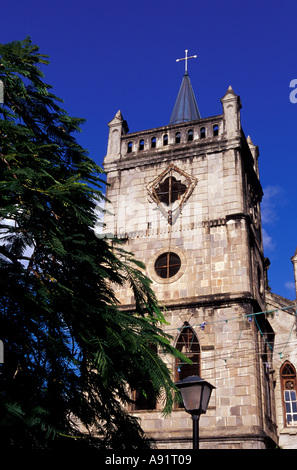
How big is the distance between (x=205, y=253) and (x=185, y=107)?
11290mm

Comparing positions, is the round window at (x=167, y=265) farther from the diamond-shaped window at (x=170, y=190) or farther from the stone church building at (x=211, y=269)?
the diamond-shaped window at (x=170, y=190)

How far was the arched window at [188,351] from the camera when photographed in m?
18.8

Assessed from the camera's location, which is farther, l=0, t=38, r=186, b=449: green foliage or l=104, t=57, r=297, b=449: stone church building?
l=104, t=57, r=297, b=449: stone church building

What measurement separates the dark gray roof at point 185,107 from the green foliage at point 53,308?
1780cm

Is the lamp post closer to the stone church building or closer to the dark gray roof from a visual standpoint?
Answer: the stone church building

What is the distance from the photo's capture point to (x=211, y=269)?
1988 cm

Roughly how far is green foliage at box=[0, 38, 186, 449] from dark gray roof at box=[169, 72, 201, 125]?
1780 centimetres

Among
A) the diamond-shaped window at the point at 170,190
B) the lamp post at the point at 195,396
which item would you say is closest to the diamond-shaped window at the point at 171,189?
the diamond-shaped window at the point at 170,190

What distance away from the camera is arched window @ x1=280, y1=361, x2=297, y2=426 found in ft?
68.6

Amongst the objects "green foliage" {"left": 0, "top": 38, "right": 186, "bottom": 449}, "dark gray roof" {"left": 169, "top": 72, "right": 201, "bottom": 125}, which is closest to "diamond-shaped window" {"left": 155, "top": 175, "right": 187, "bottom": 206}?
"dark gray roof" {"left": 169, "top": 72, "right": 201, "bottom": 125}

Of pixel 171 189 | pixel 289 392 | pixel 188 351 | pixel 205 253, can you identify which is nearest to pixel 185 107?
pixel 171 189

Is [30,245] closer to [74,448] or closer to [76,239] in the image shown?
[76,239]

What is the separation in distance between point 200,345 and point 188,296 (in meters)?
1.90

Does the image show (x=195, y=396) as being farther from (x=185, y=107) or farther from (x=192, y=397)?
(x=185, y=107)
